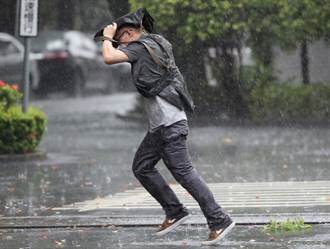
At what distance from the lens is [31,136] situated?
1702 cm

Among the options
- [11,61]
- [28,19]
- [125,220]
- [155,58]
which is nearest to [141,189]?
[125,220]

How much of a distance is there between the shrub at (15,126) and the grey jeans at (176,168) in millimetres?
8028

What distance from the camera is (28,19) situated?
17.9 m

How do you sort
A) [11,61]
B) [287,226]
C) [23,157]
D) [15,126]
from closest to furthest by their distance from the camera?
[287,226]
[23,157]
[15,126]
[11,61]

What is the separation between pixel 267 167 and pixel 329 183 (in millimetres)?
2481

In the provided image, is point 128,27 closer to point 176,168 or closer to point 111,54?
point 111,54

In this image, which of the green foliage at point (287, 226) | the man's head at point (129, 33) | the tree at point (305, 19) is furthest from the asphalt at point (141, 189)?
the tree at point (305, 19)

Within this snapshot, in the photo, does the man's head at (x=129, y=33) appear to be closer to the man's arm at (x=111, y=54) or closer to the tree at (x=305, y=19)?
the man's arm at (x=111, y=54)

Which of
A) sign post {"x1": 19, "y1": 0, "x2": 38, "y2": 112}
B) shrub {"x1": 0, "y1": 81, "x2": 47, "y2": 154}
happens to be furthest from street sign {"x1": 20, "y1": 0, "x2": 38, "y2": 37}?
shrub {"x1": 0, "y1": 81, "x2": 47, "y2": 154}

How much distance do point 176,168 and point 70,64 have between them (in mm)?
18964

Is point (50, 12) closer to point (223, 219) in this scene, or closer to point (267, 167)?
point (267, 167)

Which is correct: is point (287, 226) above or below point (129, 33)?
below

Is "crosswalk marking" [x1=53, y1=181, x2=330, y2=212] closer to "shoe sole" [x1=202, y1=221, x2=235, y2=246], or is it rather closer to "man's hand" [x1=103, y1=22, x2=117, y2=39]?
"shoe sole" [x1=202, y1=221, x2=235, y2=246]

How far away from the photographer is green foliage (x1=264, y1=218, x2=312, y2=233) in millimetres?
9305
